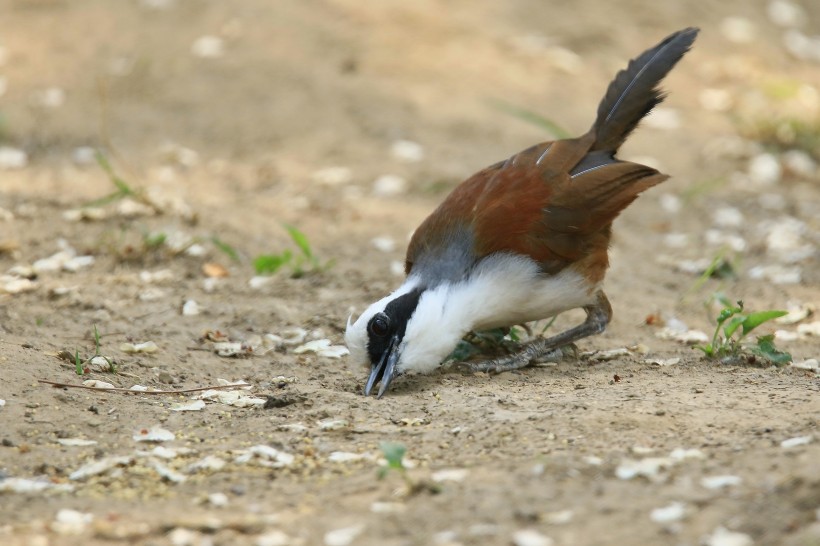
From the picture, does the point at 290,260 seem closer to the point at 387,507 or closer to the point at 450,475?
the point at 450,475

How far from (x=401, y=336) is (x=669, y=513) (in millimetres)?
2005

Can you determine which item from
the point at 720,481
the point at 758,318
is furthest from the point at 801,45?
A: the point at 720,481

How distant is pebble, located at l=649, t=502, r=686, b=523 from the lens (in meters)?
3.19

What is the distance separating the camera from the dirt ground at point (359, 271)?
136 inches

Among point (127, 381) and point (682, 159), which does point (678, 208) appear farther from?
point (127, 381)

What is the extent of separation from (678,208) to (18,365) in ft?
17.9

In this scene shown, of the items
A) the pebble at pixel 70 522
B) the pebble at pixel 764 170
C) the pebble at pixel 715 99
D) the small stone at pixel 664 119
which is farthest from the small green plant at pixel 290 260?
the pebble at pixel 715 99

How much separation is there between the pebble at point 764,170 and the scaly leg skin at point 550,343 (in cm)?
383

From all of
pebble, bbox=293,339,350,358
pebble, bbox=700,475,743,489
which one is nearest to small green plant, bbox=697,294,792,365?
pebble, bbox=700,475,743,489

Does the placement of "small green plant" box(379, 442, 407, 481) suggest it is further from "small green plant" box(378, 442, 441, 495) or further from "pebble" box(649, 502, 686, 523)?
"pebble" box(649, 502, 686, 523)

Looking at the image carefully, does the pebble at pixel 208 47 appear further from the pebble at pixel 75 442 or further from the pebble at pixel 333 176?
the pebble at pixel 75 442

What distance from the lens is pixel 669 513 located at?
10.5 feet

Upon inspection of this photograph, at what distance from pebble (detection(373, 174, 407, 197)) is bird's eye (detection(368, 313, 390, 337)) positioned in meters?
3.42

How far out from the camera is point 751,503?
3.23m
